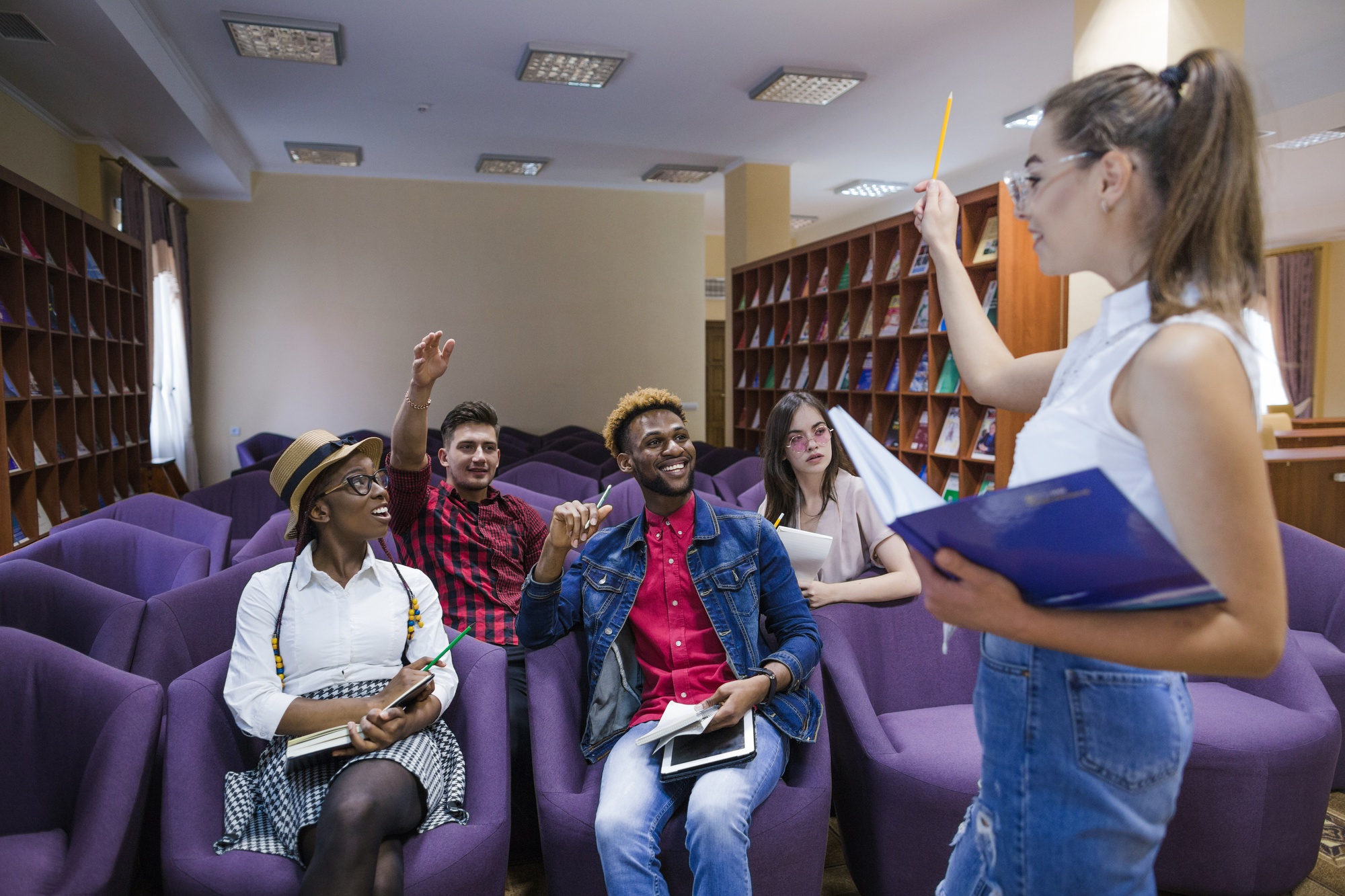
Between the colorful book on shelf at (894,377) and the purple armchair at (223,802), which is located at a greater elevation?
the colorful book on shelf at (894,377)

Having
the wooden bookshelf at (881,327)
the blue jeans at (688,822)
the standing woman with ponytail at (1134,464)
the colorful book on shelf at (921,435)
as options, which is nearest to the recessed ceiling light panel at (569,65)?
the wooden bookshelf at (881,327)

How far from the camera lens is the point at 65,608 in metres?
2.37

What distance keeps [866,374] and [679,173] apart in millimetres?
3505

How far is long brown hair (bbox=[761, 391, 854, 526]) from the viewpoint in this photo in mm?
2715

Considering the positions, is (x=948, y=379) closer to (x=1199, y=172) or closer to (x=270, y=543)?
(x=270, y=543)

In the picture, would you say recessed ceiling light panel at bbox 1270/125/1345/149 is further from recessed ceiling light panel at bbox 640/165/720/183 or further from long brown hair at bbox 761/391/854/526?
long brown hair at bbox 761/391/854/526

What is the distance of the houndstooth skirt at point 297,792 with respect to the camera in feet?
5.46

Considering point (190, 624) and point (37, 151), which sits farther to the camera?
point (37, 151)

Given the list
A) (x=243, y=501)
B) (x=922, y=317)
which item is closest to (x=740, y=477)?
(x=922, y=317)

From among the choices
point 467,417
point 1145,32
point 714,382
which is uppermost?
point 1145,32

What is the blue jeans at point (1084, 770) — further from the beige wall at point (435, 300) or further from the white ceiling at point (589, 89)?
the beige wall at point (435, 300)

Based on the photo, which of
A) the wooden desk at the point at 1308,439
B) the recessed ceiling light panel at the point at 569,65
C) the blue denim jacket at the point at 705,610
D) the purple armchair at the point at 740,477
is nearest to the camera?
the blue denim jacket at the point at 705,610

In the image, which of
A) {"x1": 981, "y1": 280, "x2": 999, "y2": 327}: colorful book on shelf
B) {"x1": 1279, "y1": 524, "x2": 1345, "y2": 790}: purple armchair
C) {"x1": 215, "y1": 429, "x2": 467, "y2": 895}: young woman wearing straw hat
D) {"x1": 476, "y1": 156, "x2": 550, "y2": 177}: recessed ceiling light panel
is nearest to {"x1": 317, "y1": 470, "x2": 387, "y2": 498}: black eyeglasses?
{"x1": 215, "y1": 429, "x2": 467, "y2": 895}: young woman wearing straw hat

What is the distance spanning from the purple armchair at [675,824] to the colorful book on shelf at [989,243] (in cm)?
366
